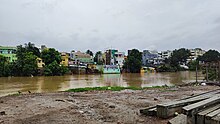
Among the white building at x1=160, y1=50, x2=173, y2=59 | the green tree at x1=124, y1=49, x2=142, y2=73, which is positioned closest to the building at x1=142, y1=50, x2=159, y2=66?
the white building at x1=160, y1=50, x2=173, y2=59

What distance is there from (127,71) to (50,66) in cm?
2216

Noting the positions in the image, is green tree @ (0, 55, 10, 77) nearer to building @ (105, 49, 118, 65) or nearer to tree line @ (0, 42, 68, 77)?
tree line @ (0, 42, 68, 77)

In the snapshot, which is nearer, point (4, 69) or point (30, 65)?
point (4, 69)

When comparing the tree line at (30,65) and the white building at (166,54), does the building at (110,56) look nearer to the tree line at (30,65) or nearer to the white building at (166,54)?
the tree line at (30,65)

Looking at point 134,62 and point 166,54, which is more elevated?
point 166,54

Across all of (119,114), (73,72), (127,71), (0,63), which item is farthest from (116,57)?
(119,114)

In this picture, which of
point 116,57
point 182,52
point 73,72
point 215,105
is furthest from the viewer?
point 182,52

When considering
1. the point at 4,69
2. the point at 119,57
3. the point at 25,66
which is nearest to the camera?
the point at 4,69

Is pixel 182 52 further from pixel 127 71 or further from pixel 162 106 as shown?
pixel 162 106

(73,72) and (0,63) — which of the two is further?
(73,72)

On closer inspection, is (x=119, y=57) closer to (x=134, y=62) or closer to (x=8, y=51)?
(x=134, y=62)

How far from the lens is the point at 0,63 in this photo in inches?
1471

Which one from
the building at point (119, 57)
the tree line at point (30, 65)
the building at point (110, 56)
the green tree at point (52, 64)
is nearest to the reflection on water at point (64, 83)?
the tree line at point (30, 65)

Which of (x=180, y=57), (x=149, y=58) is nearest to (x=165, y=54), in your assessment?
(x=149, y=58)
